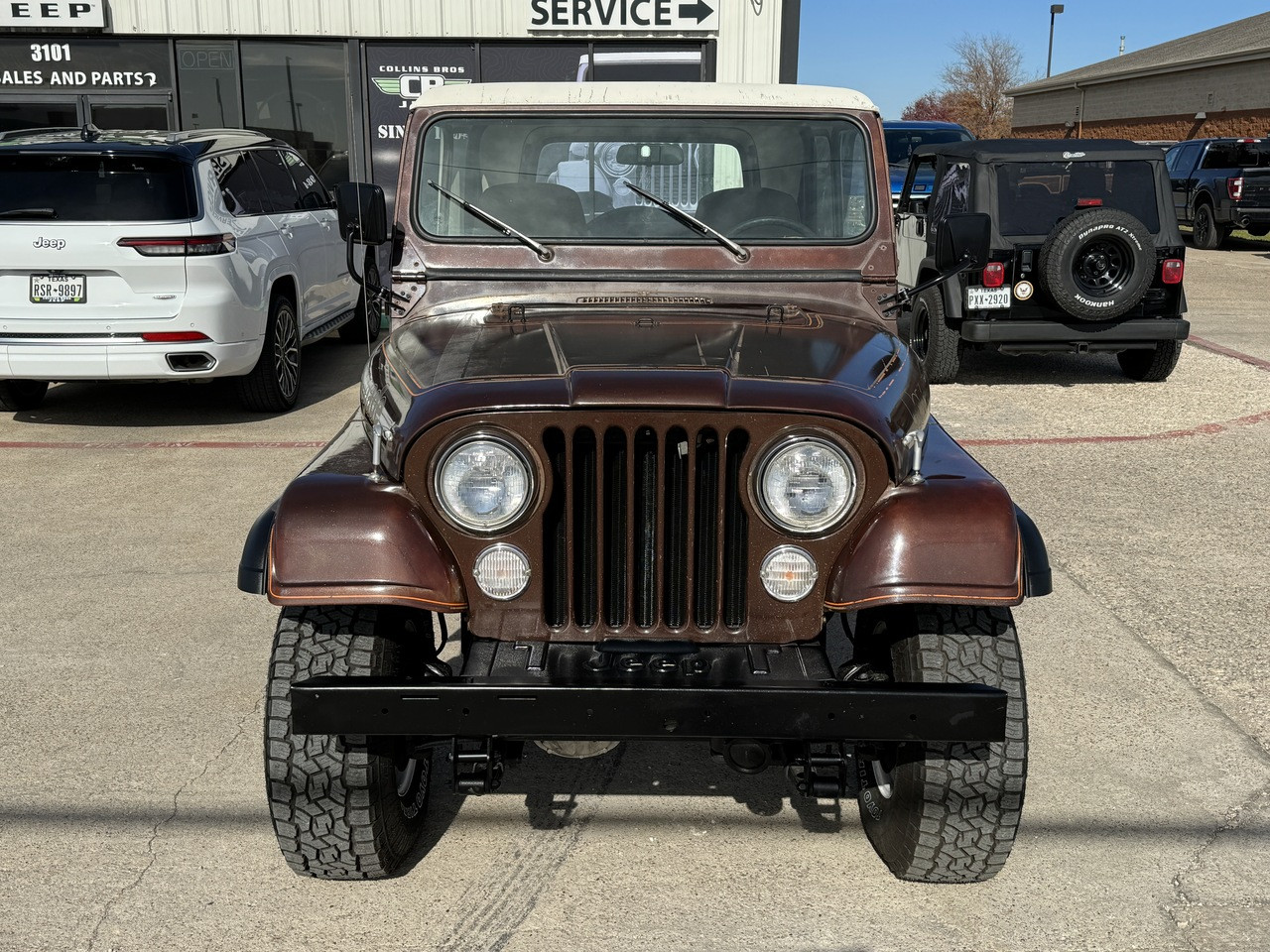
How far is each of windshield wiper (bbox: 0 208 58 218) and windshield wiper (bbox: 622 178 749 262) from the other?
4.80 metres

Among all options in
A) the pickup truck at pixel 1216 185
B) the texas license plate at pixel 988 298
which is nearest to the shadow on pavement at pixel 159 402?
the texas license plate at pixel 988 298

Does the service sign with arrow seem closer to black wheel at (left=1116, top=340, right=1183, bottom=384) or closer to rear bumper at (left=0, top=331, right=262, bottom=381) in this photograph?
black wheel at (left=1116, top=340, right=1183, bottom=384)

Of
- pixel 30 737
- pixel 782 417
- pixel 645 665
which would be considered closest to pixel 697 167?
pixel 782 417

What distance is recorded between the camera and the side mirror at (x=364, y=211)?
405 cm

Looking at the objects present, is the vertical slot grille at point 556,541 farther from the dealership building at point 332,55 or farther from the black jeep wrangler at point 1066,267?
the dealership building at point 332,55

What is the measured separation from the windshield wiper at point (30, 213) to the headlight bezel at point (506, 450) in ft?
18.6

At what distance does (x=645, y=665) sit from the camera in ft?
9.29

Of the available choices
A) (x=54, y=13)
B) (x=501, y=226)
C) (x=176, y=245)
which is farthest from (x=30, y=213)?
(x=54, y=13)

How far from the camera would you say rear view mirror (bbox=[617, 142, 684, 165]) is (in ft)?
13.2

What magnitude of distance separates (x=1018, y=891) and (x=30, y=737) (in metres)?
2.85

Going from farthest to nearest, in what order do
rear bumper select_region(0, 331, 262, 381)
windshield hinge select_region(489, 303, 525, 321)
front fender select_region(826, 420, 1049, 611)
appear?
rear bumper select_region(0, 331, 262, 381), windshield hinge select_region(489, 303, 525, 321), front fender select_region(826, 420, 1049, 611)

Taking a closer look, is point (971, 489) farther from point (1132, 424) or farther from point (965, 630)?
point (1132, 424)

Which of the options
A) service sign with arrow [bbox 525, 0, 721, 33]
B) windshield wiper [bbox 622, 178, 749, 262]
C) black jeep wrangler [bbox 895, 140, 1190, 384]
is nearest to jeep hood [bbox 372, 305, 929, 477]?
windshield wiper [bbox 622, 178, 749, 262]

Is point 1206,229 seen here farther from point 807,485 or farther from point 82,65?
point 807,485
